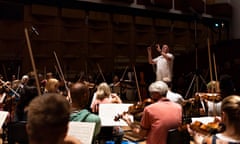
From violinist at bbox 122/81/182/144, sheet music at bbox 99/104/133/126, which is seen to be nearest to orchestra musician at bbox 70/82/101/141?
violinist at bbox 122/81/182/144

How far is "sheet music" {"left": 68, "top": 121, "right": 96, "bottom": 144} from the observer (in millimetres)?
2469

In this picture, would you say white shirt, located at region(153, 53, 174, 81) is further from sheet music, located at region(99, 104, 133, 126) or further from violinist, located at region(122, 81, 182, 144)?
violinist, located at region(122, 81, 182, 144)

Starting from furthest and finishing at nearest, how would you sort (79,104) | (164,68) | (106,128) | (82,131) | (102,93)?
(164,68), (102,93), (106,128), (79,104), (82,131)

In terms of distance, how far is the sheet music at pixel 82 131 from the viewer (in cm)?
247

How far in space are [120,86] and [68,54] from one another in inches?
83.2

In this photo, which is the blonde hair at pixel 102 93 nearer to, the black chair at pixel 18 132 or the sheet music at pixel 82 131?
the black chair at pixel 18 132

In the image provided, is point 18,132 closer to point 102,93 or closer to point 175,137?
point 175,137

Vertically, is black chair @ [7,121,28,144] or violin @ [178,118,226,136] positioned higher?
violin @ [178,118,226,136]

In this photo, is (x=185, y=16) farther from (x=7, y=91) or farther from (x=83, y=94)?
(x=83, y=94)

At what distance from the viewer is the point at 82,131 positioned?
8.23ft

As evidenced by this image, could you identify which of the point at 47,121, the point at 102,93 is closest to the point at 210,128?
the point at 47,121

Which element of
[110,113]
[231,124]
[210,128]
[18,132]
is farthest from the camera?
[110,113]

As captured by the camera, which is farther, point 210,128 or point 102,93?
point 102,93

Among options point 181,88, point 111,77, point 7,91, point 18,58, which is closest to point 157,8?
point 111,77
